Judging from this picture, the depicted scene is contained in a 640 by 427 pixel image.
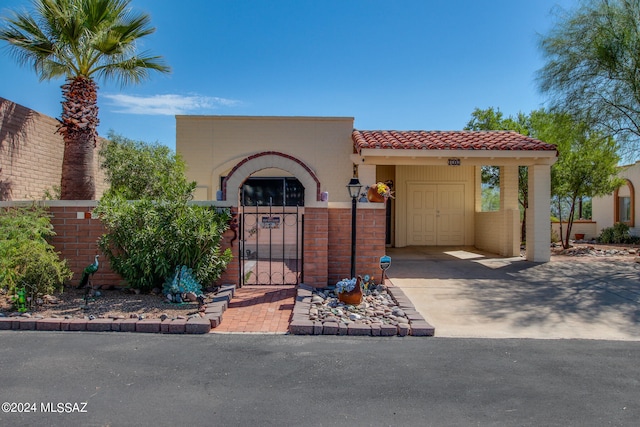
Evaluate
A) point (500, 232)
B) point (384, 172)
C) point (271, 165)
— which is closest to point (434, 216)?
point (384, 172)

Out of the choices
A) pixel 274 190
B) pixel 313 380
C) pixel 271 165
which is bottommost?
pixel 313 380

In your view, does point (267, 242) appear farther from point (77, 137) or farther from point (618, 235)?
point (618, 235)

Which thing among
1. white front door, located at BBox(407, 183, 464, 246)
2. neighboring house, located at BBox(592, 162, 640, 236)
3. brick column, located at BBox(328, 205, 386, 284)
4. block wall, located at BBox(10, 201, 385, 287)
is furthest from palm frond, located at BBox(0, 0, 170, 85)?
neighboring house, located at BBox(592, 162, 640, 236)

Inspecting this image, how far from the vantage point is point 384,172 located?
15.7 m

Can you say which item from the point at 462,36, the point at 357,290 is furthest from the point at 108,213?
the point at 462,36

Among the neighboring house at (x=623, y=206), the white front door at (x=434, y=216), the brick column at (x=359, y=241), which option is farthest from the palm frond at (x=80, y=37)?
the neighboring house at (x=623, y=206)

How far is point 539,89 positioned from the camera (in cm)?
1206

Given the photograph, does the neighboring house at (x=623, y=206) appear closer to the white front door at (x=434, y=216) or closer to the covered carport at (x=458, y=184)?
the covered carport at (x=458, y=184)

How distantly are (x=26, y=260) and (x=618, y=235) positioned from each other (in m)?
20.7

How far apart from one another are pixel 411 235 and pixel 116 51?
1049 cm

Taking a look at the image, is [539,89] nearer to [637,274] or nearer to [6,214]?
[637,274]

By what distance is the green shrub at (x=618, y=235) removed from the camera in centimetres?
1834

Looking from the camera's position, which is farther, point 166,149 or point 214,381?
point 166,149

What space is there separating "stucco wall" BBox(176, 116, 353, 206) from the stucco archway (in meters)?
4.72
